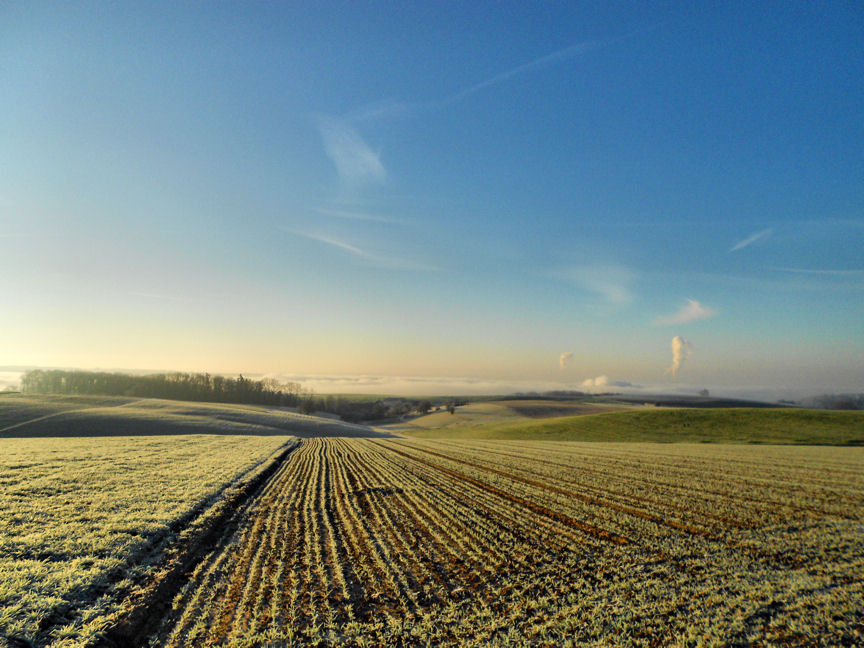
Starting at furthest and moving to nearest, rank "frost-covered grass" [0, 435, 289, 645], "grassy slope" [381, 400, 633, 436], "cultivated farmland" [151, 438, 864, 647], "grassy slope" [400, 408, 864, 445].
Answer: "grassy slope" [381, 400, 633, 436], "grassy slope" [400, 408, 864, 445], "frost-covered grass" [0, 435, 289, 645], "cultivated farmland" [151, 438, 864, 647]

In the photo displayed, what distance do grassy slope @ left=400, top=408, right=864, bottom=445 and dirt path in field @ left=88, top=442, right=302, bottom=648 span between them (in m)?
56.6

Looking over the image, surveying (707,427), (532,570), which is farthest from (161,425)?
(707,427)

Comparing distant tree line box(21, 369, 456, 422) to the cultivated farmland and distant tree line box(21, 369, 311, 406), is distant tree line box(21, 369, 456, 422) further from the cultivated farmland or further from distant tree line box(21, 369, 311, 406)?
the cultivated farmland

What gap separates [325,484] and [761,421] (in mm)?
71990

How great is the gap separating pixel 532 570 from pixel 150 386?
176 m

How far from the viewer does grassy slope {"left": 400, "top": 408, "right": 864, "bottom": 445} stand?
180ft

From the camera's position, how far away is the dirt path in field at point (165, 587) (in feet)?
22.7

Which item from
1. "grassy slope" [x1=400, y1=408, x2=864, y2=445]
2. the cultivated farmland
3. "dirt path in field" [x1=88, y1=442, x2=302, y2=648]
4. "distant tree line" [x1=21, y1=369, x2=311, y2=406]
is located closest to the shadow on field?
"grassy slope" [x1=400, y1=408, x2=864, y2=445]

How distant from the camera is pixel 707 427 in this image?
61.4 meters

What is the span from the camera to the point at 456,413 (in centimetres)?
11556

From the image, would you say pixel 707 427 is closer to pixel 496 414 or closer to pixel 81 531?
pixel 496 414

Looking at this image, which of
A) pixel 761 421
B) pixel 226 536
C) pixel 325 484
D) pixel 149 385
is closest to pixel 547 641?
pixel 226 536

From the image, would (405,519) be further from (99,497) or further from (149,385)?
(149,385)

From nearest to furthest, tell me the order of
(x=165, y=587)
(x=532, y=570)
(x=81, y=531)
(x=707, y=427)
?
1. (x=165, y=587)
2. (x=532, y=570)
3. (x=81, y=531)
4. (x=707, y=427)
